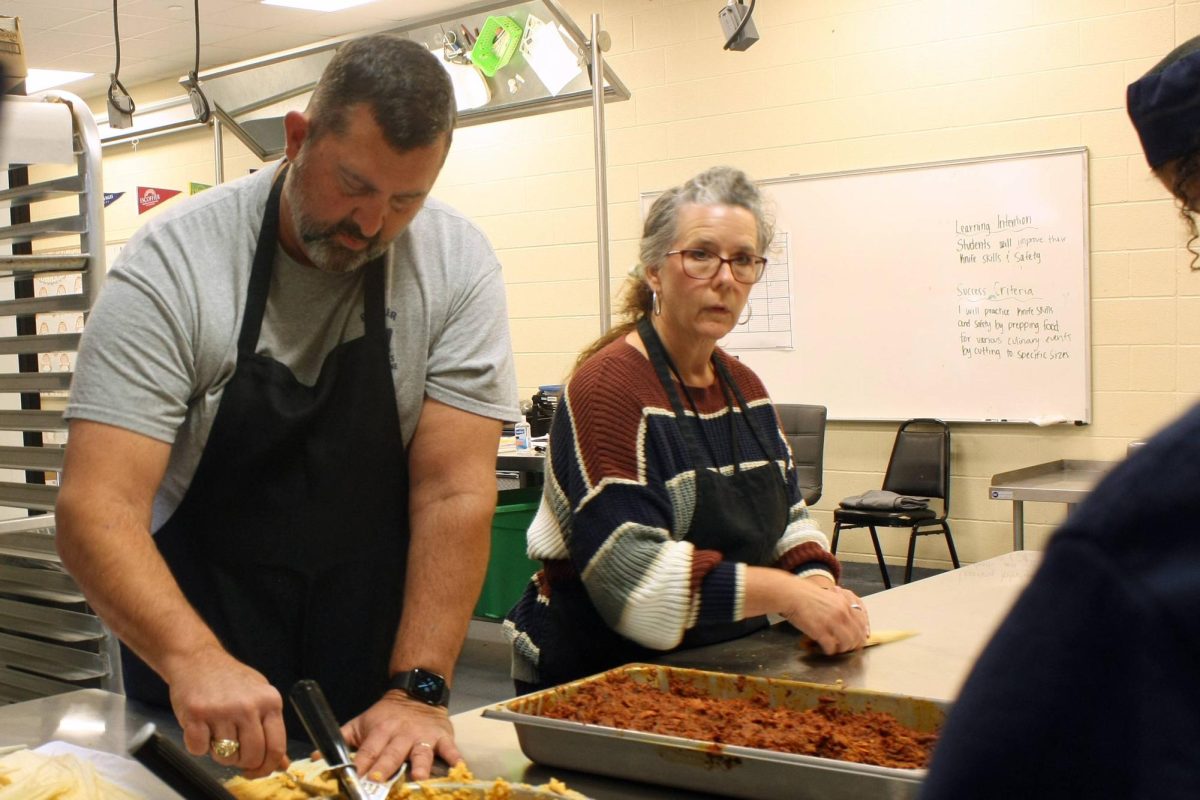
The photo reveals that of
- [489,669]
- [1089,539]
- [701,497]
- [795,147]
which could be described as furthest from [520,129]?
[1089,539]

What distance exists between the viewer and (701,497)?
1784mm

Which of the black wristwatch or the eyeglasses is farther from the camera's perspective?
the eyeglasses

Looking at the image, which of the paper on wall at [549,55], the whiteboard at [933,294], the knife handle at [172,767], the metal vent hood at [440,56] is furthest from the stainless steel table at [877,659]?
the whiteboard at [933,294]

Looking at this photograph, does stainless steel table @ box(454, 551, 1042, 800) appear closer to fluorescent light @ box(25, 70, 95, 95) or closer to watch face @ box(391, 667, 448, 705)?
watch face @ box(391, 667, 448, 705)

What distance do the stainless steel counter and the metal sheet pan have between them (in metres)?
0.03

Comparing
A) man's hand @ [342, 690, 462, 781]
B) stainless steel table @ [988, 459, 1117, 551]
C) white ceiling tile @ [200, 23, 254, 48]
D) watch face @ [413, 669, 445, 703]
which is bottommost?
stainless steel table @ [988, 459, 1117, 551]

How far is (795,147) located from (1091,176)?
55.4 inches

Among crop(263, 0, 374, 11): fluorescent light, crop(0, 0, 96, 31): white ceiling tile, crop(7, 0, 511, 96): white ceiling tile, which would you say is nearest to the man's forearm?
crop(7, 0, 511, 96): white ceiling tile

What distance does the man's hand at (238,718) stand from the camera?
1.15m

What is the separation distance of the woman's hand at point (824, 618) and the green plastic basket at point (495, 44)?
317cm

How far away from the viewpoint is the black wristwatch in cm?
140

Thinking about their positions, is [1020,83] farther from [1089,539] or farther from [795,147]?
[1089,539]

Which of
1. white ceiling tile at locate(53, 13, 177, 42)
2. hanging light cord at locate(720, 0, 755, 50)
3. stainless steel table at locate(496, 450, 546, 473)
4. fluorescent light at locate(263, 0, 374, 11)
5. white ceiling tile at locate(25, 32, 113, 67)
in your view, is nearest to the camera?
hanging light cord at locate(720, 0, 755, 50)

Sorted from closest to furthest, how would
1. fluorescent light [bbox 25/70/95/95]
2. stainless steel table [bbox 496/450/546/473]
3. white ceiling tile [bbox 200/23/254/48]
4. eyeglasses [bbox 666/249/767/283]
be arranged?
eyeglasses [bbox 666/249/767/283]
stainless steel table [bbox 496/450/546/473]
white ceiling tile [bbox 200/23/254/48]
fluorescent light [bbox 25/70/95/95]
